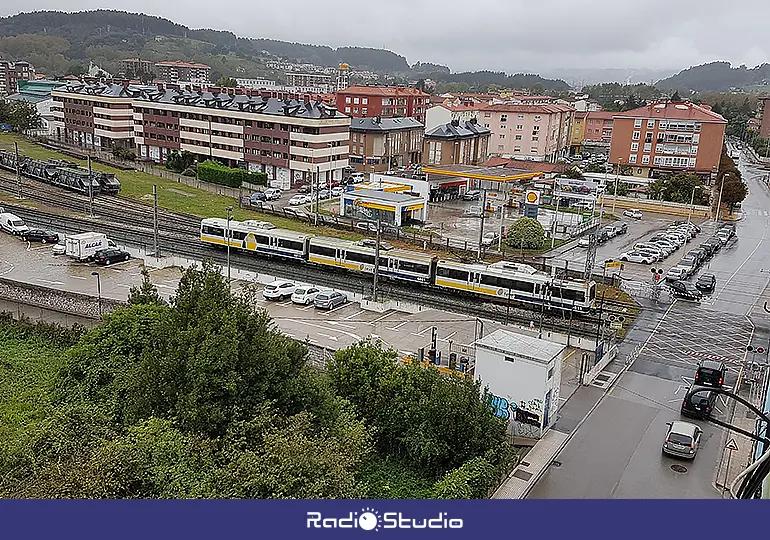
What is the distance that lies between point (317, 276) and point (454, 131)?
25166 mm

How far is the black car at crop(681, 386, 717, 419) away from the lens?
444 inches

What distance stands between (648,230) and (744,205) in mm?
11460

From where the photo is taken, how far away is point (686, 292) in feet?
62.0

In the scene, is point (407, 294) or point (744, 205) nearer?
point (407, 294)

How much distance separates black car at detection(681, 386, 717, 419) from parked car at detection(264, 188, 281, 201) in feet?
77.7

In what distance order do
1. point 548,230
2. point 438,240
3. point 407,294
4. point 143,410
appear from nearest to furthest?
1. point 143,410
2. point 407,294
3. point 438,240
4. point 548,230

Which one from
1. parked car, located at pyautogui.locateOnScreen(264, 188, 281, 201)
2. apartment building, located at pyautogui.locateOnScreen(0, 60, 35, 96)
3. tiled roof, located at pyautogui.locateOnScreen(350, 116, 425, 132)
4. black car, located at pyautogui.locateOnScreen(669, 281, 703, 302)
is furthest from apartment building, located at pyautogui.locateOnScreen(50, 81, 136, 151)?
black car, located at pyautogui.locateOnScreen(669, 281, 703, 302)

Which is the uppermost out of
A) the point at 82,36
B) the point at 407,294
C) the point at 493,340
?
the point at 82,36

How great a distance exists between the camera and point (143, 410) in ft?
28.1

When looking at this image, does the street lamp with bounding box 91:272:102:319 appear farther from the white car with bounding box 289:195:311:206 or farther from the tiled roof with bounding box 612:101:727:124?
the tiled roof with bounding box 612:101:727:124

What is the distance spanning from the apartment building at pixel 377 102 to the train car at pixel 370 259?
29.2m

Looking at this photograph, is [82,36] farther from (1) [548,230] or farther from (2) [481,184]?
(1) [548,230]

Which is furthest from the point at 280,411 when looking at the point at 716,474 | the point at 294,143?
the point at 294,143

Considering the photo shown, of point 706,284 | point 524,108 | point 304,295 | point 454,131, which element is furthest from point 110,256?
point 524,108
